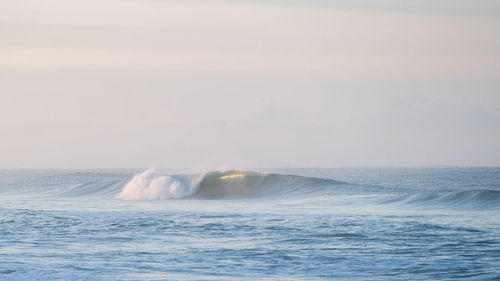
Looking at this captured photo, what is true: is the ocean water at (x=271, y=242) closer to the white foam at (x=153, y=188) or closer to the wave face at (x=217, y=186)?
the wave face at (x=217, y=186)

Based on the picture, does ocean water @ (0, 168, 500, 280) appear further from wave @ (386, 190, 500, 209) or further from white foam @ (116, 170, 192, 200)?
white foam @ (116, 170, 192, 200)

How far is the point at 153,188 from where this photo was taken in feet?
118

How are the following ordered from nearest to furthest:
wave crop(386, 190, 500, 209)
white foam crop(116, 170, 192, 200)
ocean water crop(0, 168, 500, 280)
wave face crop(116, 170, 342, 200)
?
ocean water crop(0, 168, 500, 280) < wave crop(386, 190, 500, 209) < wave face crop(116, 170, 342, 200) < white foam crop(116, 170, 192, 200)

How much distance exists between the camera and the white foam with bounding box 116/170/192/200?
3491 centimetres

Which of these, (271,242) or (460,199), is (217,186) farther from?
(271,242)

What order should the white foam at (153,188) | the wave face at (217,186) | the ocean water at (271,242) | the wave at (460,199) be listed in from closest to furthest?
the ocean water at (271,242), the wave at (460,199), the wave face at (217,186), the white foam at (153,188)

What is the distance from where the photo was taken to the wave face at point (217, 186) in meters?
34.8

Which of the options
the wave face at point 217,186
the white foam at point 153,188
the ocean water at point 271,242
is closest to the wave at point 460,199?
the ocean water at point 271,242

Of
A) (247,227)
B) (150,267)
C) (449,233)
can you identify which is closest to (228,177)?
(247,227)

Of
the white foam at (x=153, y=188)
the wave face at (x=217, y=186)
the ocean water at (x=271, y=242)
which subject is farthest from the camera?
the white foam at (x=153, y=188)

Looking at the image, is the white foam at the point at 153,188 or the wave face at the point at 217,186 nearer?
the wave face at the point at 217,186

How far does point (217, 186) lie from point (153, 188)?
3.26 m

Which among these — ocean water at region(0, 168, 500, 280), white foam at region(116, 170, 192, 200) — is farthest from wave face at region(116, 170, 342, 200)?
ocean water at region(0, 168, 500, 280)

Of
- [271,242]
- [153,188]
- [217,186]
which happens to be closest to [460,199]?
[271,242]
